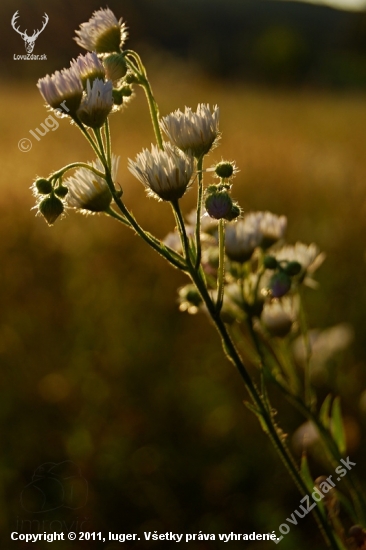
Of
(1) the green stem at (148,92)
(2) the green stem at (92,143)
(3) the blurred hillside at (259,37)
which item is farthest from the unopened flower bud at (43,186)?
(3) the blurred hillside at (259,37)

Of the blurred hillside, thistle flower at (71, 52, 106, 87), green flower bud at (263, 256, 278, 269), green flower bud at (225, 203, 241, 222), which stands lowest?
green flower bud at (225, 203, 241, 222)

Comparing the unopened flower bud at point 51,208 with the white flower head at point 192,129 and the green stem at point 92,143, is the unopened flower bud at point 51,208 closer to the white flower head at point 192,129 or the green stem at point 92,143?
the green stem at point 92,143

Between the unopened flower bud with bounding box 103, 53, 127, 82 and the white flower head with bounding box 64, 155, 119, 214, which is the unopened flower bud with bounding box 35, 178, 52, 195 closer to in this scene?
the white flower head with bounding box 64, 155, 119, 214

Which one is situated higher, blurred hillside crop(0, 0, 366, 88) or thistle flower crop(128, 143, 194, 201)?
blurred hillside crop(0, 0, 366, 88)

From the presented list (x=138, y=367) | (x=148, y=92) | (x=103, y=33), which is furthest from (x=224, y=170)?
(x=138, y=367)

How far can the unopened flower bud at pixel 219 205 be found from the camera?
3.54 feet

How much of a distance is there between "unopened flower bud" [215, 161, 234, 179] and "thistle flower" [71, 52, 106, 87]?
277 millimetres

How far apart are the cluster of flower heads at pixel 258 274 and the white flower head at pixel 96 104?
15.8 inches

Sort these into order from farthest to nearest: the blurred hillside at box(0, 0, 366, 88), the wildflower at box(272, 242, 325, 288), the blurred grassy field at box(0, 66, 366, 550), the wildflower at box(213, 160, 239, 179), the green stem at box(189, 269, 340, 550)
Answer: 1. the blurred hillside at box(0, 0, 366, 88)
2. the blurred grassy field at box(0, 66, 366, 550)
3. the wildflower at box(272, 242, 325, 288)
4. the wildflower at box(213, 160, 239, 179)
5. the green stem at box(189, 269, 340, 550)

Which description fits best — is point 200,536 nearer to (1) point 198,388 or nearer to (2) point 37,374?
(1) point 198,388

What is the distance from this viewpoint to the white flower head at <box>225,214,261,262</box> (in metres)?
1.44

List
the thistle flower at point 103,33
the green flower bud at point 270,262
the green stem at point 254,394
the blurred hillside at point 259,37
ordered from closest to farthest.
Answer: the green stem at point 254,394 < the thistle flower at point 103,33 < the green flower bud at point 270,262 < the blurred hillside at point 259,37

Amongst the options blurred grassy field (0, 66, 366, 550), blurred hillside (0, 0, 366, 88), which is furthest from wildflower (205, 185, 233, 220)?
blurred hillside (0, 0, 366, 88)

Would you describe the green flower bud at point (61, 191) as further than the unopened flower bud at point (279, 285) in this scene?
No
